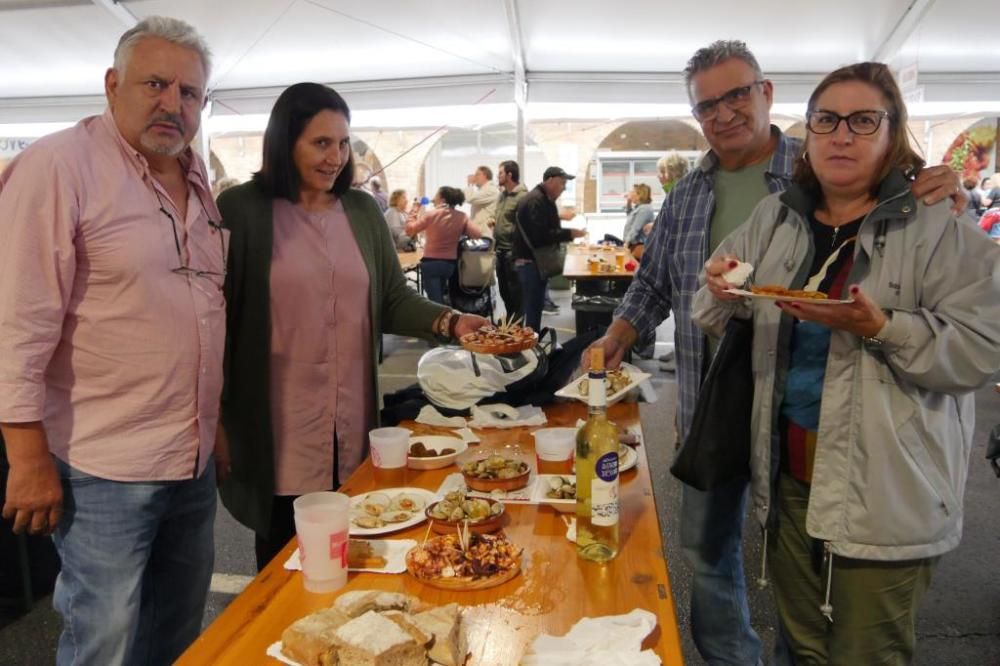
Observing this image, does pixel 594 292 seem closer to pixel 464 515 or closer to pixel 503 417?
pixel 503 417

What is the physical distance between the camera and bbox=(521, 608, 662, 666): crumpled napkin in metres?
1.08

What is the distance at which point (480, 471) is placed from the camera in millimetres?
1760

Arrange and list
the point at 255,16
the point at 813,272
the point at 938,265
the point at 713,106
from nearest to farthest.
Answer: the point at 938,265 < the point at 813,272 < the point at 713,106 < the point at 255,16

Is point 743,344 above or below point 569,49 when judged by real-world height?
below

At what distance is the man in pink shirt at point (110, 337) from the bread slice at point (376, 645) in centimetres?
77

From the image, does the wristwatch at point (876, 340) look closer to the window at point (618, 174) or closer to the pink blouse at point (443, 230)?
the pink blouse at point (443, 230)

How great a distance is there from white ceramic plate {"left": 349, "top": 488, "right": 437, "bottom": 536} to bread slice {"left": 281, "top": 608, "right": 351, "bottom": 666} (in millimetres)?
380

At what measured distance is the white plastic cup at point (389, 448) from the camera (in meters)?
1.88

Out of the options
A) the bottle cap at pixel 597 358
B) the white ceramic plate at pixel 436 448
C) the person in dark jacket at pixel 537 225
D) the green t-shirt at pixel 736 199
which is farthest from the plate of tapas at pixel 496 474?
the person in dark jacket at pixel 537 225

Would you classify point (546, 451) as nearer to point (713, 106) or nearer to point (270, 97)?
point (713, 106)

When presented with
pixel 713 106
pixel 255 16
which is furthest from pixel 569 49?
pixel 713 106

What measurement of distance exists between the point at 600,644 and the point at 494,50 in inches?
324

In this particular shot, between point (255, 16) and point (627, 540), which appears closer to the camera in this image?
point (627, 540)

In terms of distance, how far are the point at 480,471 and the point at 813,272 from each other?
0.84m
